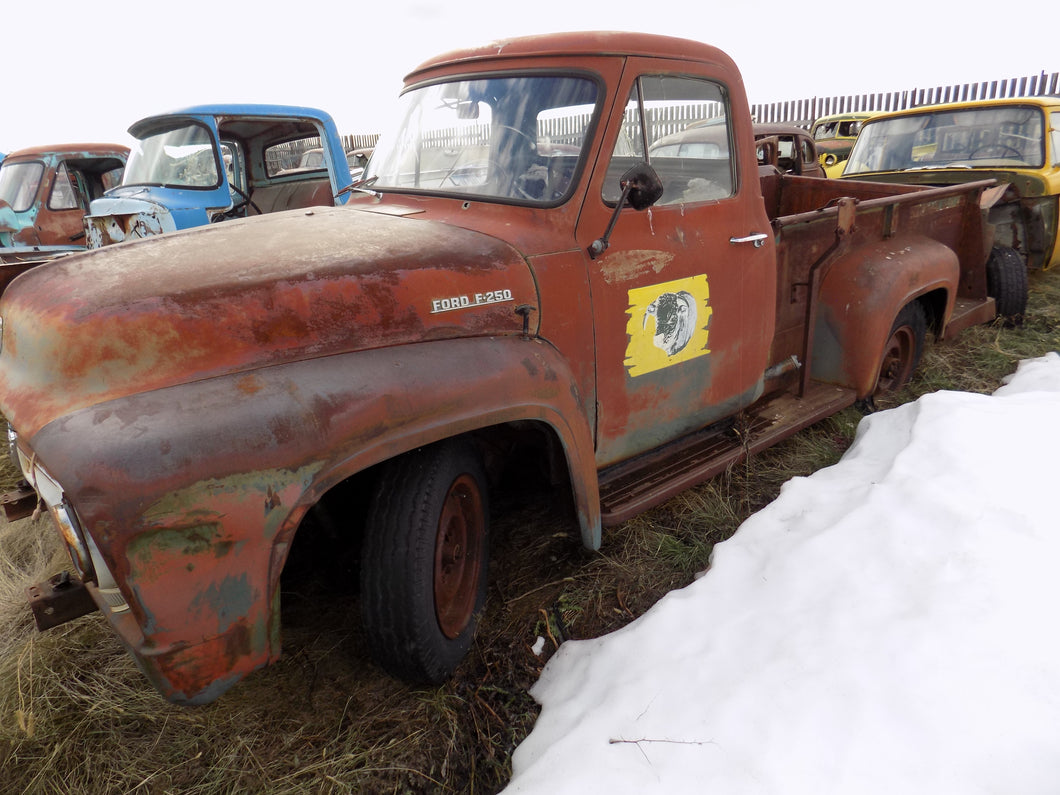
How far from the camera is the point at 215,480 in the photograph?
157 centimetres

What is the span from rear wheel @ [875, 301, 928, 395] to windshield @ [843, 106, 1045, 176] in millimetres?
2632

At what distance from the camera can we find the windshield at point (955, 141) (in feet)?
19.0

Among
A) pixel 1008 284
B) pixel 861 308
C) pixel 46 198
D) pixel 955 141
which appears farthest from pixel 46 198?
pixel 1008 284

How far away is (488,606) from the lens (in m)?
2.62

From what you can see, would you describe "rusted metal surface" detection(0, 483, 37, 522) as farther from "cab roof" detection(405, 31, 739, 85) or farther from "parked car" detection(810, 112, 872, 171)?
"parked car" detection(810, 112, 872, 171)

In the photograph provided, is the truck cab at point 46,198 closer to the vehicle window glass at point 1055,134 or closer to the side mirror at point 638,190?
the side mirror at point 638,190

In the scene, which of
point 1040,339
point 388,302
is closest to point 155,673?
point 388,302

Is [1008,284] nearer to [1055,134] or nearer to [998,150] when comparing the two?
[998,150]

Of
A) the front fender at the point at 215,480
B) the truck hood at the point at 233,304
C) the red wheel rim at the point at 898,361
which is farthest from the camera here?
the red wheel rim at the point at 898,361

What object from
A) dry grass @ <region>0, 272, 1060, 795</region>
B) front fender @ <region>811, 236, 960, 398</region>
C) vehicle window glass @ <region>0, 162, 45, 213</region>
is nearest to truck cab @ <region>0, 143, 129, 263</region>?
vehicle window glass @ <region>0, 162, 45, 213</region>

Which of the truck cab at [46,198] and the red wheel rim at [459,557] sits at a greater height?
the truck cab at [46,198]

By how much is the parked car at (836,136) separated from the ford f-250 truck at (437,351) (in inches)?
316

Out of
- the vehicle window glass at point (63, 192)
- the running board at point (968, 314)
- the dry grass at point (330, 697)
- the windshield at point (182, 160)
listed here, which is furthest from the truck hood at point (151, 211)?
the running board at point (968, 314)

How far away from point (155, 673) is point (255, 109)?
19.5 feet
